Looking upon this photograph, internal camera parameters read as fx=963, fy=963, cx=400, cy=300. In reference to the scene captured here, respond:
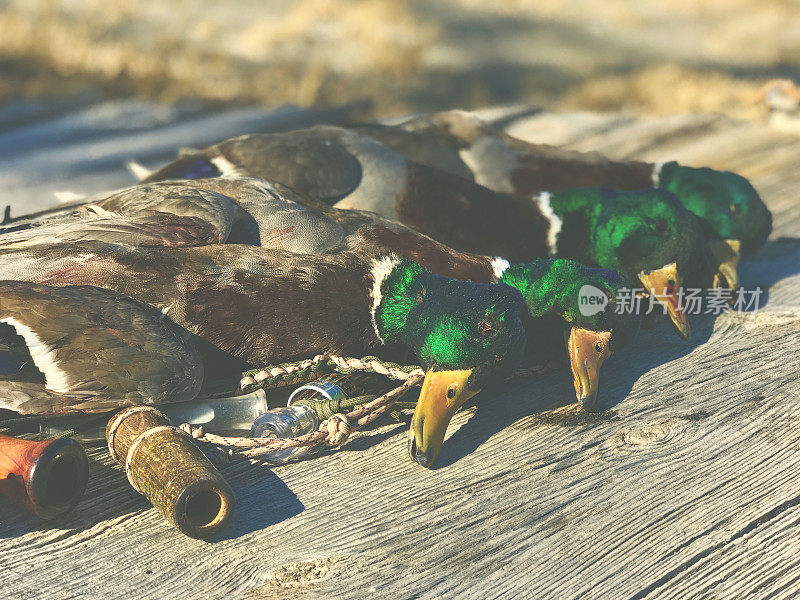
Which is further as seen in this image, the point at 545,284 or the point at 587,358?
the point at 545,284

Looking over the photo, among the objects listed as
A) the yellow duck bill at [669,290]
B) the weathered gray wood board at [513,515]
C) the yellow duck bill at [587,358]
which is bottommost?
the weathered gray wood board at [513,515]

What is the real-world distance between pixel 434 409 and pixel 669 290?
4.08ft

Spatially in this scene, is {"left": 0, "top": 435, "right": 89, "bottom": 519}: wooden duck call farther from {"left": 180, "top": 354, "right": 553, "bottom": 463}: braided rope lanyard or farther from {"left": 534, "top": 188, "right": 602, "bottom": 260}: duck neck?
{"left": 534, "top": 188, "right": 602, "bottom": 260}: duck neck

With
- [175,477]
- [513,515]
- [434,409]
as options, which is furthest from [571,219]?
[175,477]

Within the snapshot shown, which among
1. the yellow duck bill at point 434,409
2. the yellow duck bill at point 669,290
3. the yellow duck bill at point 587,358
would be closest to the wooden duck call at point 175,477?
the yellow duck bill at point 434,409

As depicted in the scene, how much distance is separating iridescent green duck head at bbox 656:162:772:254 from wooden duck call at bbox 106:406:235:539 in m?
2.42

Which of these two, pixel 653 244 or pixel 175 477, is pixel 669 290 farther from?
pixel 175 477

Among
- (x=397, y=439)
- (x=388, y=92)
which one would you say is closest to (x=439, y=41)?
(x=388, y=92)

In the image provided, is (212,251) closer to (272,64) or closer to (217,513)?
(217,513)

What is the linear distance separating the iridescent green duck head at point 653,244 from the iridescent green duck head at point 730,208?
A: 0.39m

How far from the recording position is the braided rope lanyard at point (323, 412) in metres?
2.34

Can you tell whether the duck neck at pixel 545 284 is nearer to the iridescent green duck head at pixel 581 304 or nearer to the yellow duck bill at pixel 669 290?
the iridescent green duck head at pixel 581 304

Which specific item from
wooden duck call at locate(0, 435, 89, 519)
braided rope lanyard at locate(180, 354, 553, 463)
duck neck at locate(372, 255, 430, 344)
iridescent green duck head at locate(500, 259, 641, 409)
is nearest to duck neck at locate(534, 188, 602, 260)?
iridescent green duck head at locate(500, 259, 641, 409)

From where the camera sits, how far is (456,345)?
2.48 meters
